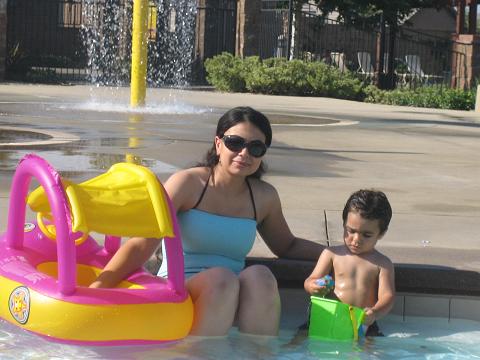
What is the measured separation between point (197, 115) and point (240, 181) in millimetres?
11033

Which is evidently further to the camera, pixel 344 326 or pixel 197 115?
A: pixel 197 115

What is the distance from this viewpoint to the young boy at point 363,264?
15.6 feet

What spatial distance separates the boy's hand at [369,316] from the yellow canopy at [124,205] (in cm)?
110

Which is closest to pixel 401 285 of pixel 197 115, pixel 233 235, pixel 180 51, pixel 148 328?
pixel 233 235

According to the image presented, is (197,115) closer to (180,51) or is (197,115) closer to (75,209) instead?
(75,209)

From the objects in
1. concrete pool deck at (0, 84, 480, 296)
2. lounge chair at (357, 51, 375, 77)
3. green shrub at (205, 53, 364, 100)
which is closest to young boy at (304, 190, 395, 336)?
concrete pool deck at (0, 84, 480, 296)

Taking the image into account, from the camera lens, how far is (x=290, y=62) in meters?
23.8

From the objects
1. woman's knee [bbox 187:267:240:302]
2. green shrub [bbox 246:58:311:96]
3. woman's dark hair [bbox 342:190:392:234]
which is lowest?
woman's knee [bbox 187:267:240:302]

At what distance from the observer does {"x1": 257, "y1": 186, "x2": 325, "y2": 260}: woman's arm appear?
4953 millimetres

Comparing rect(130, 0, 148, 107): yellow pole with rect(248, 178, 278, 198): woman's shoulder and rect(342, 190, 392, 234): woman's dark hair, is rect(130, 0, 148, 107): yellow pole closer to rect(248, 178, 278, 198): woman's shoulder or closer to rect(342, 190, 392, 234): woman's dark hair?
rect(248, 178, 278, 198): woman's shoulder

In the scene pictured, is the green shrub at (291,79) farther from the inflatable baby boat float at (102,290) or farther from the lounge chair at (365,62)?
the inflatable baby boat float at (102,290)

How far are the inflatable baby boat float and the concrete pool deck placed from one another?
3.32 ft

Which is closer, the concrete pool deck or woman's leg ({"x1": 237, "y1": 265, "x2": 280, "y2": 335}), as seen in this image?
woman's leg ({"x1": 237, "y1": 265, "x2": 280, "y2": 335})

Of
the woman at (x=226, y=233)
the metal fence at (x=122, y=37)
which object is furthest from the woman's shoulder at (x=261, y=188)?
the metal fence at (x=122, y=37)
